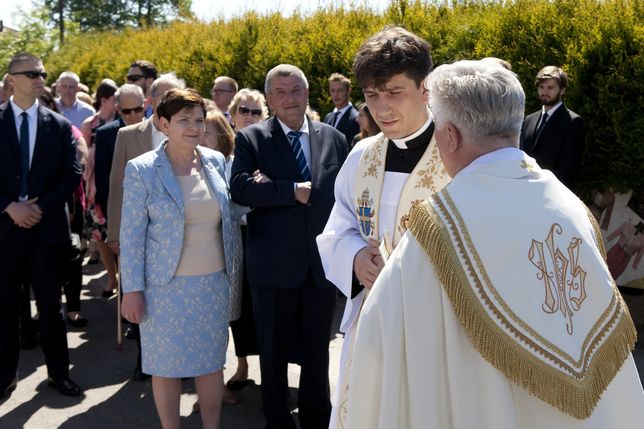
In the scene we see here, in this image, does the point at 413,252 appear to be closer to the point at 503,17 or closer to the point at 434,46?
the point at 503,17

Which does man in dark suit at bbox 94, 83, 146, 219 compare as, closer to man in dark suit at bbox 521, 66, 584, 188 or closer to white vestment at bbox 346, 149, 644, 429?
man in dark suit at bbox 521, 66, 584, 188

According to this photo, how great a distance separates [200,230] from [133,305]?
53cm

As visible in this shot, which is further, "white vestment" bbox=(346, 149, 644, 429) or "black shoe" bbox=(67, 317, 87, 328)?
"black shoe" bbox=(67, 317, 87, 328)

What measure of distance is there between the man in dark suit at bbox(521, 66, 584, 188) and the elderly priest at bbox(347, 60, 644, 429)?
5.05m

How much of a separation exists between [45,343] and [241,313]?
1.35 meters

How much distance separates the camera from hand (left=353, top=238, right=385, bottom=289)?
3.10 meters

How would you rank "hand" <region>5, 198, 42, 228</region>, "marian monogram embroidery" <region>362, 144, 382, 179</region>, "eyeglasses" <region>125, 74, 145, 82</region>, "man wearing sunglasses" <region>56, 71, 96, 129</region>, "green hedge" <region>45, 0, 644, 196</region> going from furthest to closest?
"man wearing sunglasses" <region>56, 71, 96, 129</region> → "eyeglasses" <region>125, 74, 145, 82</region> → "green hedge" <region>45, 0, 644, 196</region> → "hand" <region>5, 198, 42, 228</region> → "marian monogram embroidery" <region>362, 144, 382, 179</region>

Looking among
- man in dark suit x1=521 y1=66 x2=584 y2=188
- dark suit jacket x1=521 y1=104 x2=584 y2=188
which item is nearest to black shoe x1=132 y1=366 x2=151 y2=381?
man in dark suit x1=521 y1=66 x2=584 y2=188

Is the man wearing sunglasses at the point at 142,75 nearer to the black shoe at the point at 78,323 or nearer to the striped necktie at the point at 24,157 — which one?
the black shoe at the point at 78,323

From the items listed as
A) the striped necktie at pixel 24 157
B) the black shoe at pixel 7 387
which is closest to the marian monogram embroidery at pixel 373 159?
the striped necktie at pixel 24 157

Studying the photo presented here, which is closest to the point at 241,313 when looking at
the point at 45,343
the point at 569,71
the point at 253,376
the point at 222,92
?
the point at 253,376

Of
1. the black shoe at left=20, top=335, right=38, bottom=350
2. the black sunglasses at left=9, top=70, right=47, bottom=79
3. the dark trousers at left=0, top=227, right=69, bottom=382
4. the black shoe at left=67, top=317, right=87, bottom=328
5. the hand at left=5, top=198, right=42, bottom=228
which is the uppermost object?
the black sunglasses at left=9, top=70, right=47, bottom=79

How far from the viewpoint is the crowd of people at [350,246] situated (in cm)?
216

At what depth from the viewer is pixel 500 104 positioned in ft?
7.29
